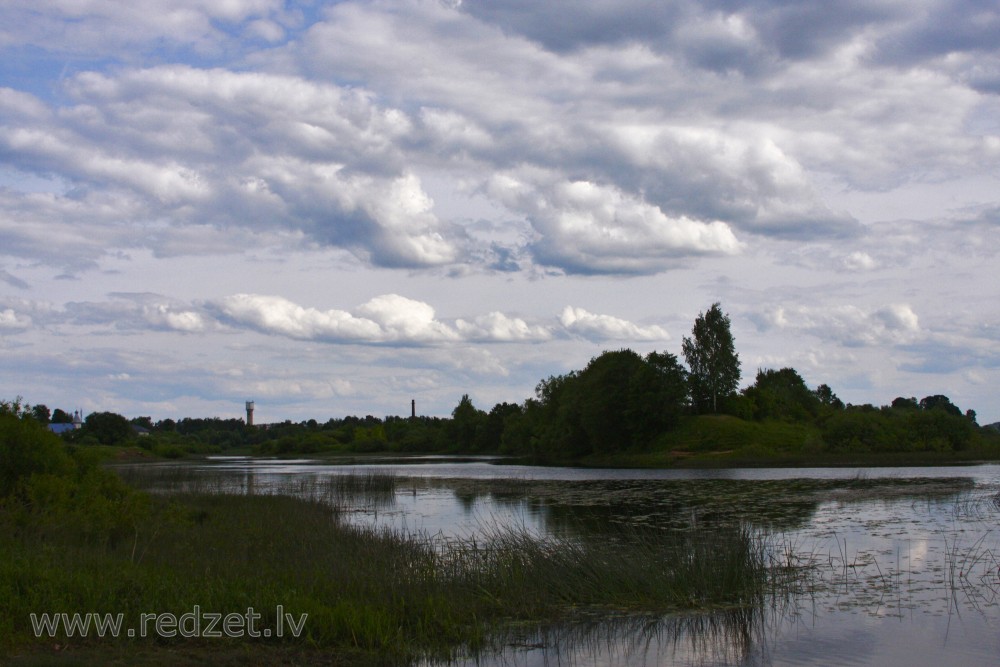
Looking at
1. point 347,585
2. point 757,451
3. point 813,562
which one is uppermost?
point 347,585

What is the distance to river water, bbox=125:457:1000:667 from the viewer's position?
12.2 m

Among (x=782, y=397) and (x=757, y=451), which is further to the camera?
(x=782, y=397)

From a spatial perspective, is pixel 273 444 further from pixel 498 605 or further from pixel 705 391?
pixel 498 605

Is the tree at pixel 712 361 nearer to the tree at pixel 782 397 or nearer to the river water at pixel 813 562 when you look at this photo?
the tree at pixel 782 397

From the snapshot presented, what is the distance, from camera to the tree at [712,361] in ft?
330

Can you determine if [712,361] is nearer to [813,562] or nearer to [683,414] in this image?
[683,414]

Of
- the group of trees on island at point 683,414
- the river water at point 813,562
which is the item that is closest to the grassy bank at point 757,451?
the group of trees on island at point 683,414

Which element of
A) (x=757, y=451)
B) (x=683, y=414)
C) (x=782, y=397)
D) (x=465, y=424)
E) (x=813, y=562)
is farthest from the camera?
(x=465, y=424)

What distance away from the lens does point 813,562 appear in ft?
59.9

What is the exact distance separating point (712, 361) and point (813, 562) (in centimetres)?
8497

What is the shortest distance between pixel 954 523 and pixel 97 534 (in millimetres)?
22340

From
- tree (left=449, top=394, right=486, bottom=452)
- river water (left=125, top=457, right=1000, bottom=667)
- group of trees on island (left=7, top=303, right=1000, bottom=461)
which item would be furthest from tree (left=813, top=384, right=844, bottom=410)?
river water (left=125, top=457, right=1000, bottom=667)

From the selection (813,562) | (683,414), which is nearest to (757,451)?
(683,414)

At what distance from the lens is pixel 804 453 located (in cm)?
7800
